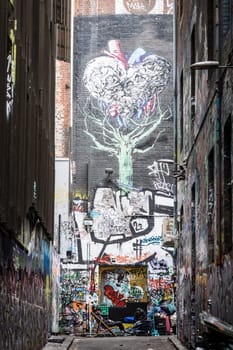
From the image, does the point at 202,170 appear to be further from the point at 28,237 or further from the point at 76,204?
the point at 76,204

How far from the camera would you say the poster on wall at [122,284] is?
36.1m

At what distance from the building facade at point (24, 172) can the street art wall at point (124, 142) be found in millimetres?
11913

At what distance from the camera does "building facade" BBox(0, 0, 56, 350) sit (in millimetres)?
12602

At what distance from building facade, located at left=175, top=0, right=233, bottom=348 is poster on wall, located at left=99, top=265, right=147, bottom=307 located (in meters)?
8.34

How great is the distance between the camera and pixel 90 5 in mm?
38000

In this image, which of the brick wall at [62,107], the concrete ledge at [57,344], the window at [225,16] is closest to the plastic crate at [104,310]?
the brick wall at [62,107]

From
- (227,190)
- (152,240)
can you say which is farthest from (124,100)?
(227,190)

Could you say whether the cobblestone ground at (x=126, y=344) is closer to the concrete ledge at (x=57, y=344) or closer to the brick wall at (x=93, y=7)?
the concrete ledge at (x=57, y=344)

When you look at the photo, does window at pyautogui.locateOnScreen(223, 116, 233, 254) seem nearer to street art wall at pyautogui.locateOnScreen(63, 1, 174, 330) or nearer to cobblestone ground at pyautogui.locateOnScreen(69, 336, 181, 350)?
cobblestone ground at pyautogui.locateOnScreen(69, 336, 181, 350)

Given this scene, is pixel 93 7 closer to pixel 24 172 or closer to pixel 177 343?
pixel 177 343

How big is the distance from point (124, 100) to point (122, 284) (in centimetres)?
852

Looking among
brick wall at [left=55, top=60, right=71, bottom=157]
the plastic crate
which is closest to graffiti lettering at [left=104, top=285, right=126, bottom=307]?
the plastic crate

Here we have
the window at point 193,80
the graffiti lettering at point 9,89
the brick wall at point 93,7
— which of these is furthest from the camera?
the brick wall at point 93,7

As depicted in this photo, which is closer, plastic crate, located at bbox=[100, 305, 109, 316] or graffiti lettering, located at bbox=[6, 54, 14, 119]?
graffiti lettering, located at bbox=[6, 54, 14, 119]
